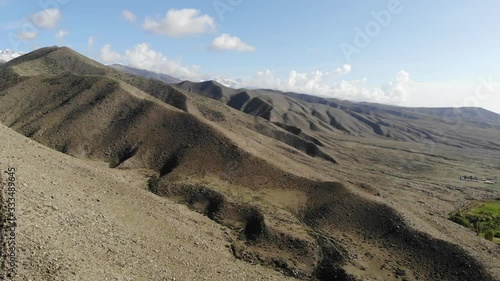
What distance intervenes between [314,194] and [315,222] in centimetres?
734

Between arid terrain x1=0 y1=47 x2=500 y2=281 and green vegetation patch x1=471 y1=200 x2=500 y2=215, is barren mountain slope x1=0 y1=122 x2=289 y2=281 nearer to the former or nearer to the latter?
arid terrain x1=0 y1=47 x2=500 y2=281

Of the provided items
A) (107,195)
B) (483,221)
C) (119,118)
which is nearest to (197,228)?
(107,195)

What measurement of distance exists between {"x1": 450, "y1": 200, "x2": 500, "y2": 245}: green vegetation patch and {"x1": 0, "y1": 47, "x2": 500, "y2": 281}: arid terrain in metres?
3.98

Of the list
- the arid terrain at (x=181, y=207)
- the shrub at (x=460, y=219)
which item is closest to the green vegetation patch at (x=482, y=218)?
the shrub at (x=460, y=219)

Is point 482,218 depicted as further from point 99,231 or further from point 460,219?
point 99,231

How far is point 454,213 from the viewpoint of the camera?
8469 centimetres

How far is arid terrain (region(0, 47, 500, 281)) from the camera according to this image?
1287 inches

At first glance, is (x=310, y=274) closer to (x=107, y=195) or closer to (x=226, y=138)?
(x=107, y=195)

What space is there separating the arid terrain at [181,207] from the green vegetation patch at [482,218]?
3.98 m

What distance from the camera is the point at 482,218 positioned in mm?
79188

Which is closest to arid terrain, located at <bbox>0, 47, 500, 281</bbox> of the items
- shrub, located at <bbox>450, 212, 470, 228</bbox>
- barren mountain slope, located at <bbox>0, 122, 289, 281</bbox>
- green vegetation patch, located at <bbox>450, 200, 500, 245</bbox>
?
barren mountain slope, located at <bbox>0, 122, 289, 281</bbox>

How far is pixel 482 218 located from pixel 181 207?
216ft

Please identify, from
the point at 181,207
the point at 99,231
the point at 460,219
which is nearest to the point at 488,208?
the point at 460,219

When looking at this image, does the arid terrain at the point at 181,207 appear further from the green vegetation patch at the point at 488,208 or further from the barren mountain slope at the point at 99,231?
the green vegetation patch at the point at 488,208
